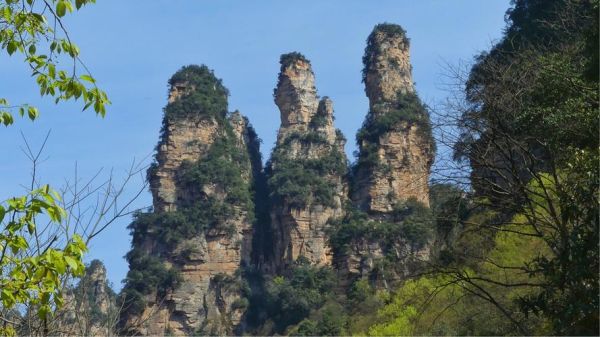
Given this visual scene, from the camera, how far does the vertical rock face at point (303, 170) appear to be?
67.7m

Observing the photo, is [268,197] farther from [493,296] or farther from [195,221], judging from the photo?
[493,296]

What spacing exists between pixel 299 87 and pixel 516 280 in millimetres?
52767

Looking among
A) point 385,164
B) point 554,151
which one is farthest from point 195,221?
point 554,151

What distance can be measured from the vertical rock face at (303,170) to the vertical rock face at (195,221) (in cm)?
277

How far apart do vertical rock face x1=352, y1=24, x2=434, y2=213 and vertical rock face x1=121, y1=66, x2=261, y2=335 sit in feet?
29.7

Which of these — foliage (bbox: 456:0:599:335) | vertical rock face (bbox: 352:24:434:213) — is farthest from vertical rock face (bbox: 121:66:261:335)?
foliage (bbox: 456:0:599:335)

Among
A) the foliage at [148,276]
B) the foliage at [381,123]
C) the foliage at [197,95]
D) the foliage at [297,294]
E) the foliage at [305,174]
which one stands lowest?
the foliage at [297,294]

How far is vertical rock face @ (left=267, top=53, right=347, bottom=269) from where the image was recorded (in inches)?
2665

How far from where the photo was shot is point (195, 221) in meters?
67.9

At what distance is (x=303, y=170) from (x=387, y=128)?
6.55 metres

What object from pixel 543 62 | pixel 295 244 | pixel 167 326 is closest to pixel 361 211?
pixel 295 244

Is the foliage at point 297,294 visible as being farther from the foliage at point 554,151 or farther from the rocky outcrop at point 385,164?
the foliage at point 554,151

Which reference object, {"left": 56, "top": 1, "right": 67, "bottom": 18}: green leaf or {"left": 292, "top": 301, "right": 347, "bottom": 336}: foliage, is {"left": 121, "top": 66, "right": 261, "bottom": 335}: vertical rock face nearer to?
{"left": 292, "top": 301, "right": 347, "bottom": 336}: foliage

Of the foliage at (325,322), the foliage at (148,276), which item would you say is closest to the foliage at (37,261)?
the foliage at (325,322)
